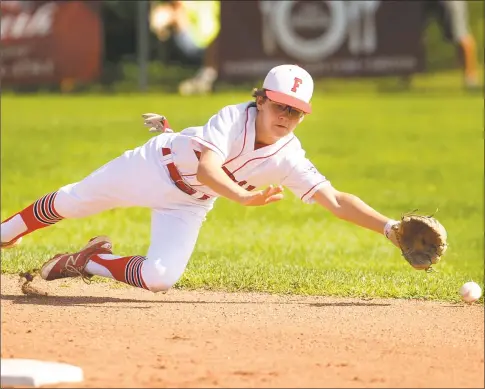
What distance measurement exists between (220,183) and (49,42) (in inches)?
706

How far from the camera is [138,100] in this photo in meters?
22.1

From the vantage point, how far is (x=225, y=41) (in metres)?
23.1

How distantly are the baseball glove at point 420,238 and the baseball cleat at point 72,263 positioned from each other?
5.89 feet

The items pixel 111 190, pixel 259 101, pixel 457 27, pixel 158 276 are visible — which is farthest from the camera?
pixel 457 27

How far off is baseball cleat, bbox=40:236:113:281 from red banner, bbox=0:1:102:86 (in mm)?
16517

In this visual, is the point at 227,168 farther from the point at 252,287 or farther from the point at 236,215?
the point at 236,215

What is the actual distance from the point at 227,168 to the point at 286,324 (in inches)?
34.7

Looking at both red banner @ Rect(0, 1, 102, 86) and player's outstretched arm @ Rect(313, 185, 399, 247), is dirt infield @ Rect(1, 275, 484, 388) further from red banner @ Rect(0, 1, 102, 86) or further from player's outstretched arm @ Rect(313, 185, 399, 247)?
red banner @ Rect(0, 1, 102, 86)

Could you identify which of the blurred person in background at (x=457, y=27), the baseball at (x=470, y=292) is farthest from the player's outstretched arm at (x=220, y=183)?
the blurred person in background at (x=457, y=27)

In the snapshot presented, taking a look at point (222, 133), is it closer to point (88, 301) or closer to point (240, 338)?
point (240, 338)

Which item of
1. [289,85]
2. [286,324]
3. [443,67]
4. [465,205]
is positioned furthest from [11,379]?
[443,67]

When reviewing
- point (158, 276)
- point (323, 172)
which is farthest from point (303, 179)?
point (323, 172)

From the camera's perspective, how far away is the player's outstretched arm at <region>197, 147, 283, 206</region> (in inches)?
237

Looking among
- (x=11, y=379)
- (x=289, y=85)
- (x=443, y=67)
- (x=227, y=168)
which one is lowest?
(x=443, y=67)
